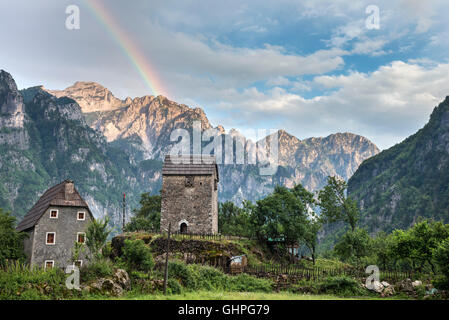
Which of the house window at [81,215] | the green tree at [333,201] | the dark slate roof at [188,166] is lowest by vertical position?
the house window at [81,215]

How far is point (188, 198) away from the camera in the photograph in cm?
4559

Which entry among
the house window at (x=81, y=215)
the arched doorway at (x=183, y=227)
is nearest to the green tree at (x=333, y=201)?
the arched doorway at (x=183, y=227)

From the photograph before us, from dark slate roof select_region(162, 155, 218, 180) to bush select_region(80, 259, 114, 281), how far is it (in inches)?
809

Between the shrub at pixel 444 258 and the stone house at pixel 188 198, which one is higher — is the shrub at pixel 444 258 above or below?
below

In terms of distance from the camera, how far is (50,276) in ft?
76.9

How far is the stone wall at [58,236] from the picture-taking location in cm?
4103

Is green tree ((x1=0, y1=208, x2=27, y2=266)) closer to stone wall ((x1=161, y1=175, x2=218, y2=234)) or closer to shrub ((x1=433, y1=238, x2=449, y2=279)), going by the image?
stone wall ((x1=161, y1=175, x2=218, y2=234))

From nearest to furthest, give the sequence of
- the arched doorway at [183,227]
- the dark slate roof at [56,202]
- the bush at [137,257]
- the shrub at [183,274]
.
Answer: the shrub at [183,274] → the bush at [137,257] → the dark slate roof at [56,202] → the arched doorway at [183,227]

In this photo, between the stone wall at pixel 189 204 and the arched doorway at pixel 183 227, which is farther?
the arched doorway at pixel 183 227

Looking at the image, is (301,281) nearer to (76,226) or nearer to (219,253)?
(219,253)

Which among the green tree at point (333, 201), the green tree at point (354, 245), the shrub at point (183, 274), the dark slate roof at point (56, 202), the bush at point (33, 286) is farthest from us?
the green tree at point (333, 201)

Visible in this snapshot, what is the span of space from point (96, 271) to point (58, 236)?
A: 1949 centimetres

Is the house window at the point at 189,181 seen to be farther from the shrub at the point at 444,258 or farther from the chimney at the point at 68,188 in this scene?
the shrub at the point at 444,258
